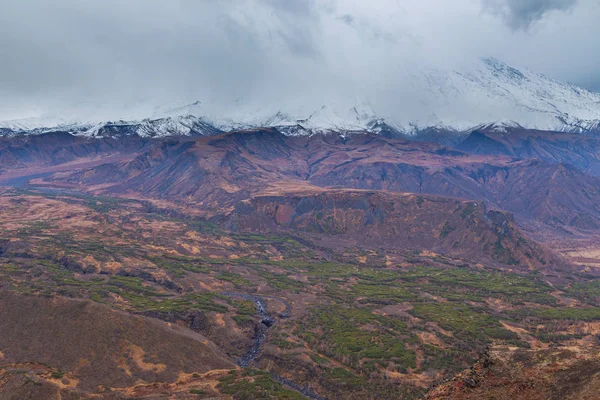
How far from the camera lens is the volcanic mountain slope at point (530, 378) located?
4509 cm

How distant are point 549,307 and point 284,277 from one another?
274 feet

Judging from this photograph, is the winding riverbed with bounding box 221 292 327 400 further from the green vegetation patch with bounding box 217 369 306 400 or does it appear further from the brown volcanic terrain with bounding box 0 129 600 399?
the green vegetation patch with bounding box 217 369 306 400

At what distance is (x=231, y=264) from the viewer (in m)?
169

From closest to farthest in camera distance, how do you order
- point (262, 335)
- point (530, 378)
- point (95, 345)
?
1. point (530, 378)
2. point (95, 345)
3. point (262, 335)

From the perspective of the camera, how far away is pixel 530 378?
49.1 metres

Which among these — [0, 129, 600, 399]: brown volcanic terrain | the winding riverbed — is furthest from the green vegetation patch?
the winding riverbed

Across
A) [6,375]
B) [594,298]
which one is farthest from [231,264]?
[594,298]

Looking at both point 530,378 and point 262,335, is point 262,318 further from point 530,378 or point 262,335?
point 530,378

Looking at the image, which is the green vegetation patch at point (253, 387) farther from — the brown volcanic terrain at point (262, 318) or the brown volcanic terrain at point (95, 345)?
the brown volcanic terrain at point (95, 345)

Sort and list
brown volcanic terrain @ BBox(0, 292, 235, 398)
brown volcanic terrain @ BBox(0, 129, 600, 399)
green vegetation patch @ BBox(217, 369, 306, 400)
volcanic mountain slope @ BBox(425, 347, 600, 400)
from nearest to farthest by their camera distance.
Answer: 1. volcanic mountain slope @ BBox(425, 347, 600, 400)
2. green vegetation patch @ BBox(217, 369, 306, 400)
3. brown volcanic terrain @ BBox(0, 292, 235, 398)
4. brown volcanic terrain @ BBox(0, 129, 600, 399)

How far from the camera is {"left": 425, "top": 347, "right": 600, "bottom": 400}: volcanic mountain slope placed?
45094mm

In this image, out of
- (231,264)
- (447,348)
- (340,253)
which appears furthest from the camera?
(340,253)

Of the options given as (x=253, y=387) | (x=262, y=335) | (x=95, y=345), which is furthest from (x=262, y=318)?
(x=95, y=345)

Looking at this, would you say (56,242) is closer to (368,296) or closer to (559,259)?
(368,296)
